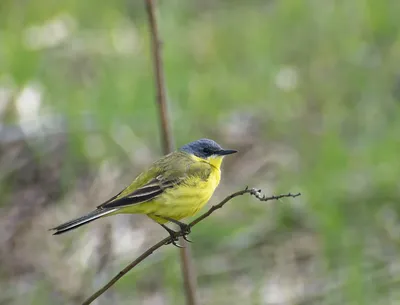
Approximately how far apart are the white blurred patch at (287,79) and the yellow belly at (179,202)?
9.68 feet

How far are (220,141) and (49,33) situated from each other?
1.72 meters

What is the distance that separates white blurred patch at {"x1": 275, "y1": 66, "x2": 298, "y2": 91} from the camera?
6.10m

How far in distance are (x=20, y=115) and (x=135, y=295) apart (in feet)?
5.54

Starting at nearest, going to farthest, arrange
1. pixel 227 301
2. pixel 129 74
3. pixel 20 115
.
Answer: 1. pixel 227 301
2. pixel 20 115
3. pixel 129 74

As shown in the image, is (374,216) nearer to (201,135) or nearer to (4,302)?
(201,135)

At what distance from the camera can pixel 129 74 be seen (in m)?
6.35

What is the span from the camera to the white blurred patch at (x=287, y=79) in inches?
240

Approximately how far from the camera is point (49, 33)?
665 cm

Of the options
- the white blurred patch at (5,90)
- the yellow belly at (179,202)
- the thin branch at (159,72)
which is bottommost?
the white blurred patch at (5,90)

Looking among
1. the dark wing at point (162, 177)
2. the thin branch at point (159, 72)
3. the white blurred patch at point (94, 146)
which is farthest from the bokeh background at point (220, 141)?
the thin branch at point (159, 72)

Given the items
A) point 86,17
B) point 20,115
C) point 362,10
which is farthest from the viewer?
point 86,17

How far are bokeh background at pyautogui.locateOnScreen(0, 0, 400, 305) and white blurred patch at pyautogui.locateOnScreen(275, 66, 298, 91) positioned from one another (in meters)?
0.01

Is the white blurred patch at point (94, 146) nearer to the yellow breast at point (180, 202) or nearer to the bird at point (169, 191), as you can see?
the bird at point (169, 191)

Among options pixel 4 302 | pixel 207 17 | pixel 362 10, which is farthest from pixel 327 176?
pixel 207 17
